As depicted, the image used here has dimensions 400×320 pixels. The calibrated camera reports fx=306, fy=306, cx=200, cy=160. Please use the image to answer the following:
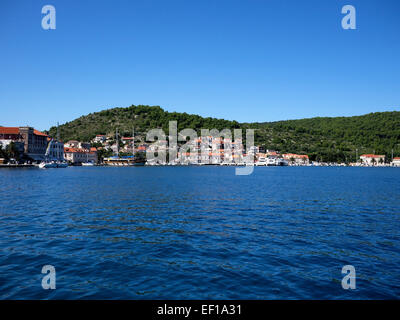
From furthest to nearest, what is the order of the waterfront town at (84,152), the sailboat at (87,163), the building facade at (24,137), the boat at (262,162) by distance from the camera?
the boat at (262,162)
the sailboat at (87,163)
the building facade at (24,137)
the waterfront town at (84,152)

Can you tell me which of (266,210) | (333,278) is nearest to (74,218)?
(266,210)

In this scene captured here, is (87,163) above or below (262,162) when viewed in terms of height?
above

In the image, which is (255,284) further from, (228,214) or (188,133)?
(188,133)

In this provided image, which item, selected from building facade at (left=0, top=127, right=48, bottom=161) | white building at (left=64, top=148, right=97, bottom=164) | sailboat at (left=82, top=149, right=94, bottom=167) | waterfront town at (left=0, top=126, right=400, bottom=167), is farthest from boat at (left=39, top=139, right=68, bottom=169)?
sailboat at (left=82, top=149, right=94, bottom=167)

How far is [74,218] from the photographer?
2022cm

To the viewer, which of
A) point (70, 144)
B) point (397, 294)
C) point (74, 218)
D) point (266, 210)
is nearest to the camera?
point (397, 294)

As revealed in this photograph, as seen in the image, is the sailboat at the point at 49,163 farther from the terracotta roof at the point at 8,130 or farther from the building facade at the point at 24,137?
the terracotta roof at the point at 8,130

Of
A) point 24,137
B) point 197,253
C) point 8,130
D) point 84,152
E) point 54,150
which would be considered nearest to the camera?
point 197,253

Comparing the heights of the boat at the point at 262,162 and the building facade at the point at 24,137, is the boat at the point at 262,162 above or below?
below

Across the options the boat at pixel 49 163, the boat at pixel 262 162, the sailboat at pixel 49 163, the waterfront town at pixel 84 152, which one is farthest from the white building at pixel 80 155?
the boat at pixel 262 162

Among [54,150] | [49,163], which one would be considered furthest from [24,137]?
[49,163]

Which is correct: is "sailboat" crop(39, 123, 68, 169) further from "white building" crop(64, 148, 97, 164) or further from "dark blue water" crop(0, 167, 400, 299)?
"dark blue water" crop(0, 167, 400, 299)

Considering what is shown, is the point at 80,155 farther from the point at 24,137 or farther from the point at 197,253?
the point at 197,253
